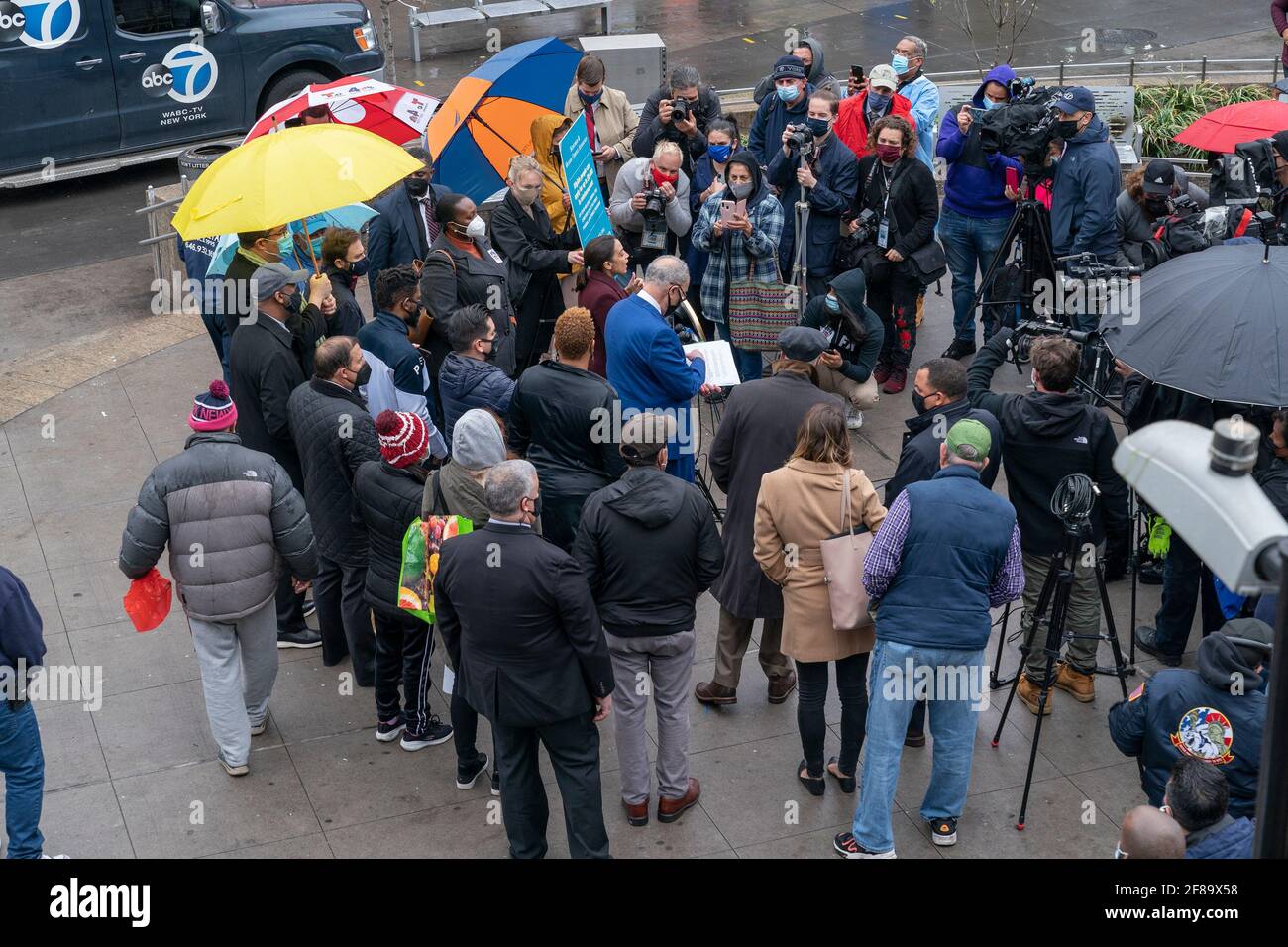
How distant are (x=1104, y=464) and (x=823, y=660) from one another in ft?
5.38

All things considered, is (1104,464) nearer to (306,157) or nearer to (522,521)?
(522,521)

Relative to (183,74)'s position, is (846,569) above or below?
below

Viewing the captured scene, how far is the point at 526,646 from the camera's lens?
536 cm

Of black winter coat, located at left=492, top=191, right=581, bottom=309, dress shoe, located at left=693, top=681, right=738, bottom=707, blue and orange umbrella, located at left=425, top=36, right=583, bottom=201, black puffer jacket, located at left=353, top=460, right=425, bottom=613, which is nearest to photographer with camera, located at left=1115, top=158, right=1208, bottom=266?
black winter coat, located at left=492, top=191, right=581, bottom=309

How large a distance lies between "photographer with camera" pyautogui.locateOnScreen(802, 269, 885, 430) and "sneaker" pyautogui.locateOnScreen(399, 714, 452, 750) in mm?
2813

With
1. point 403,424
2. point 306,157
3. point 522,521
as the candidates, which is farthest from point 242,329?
point 522,521

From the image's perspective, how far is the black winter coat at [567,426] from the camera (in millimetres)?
6684

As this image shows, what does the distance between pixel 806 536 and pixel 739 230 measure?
325cm

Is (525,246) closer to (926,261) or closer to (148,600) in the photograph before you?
(926,261)

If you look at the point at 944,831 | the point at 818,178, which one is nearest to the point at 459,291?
the point at 818,178

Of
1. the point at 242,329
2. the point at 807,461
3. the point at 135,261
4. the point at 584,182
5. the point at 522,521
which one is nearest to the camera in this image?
the point at 522,521

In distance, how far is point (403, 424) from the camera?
244 inches

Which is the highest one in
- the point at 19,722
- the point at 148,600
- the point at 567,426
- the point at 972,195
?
the point at 972,195

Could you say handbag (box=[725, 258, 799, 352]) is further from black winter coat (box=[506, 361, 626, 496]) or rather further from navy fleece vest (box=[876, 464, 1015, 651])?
navy fleece vest (box=[876, 464, 1015, 651])
